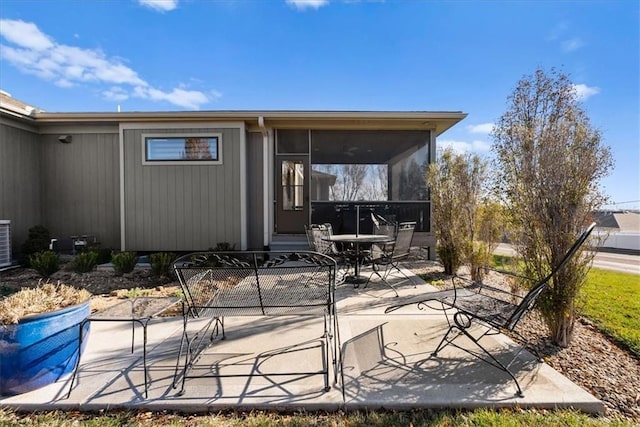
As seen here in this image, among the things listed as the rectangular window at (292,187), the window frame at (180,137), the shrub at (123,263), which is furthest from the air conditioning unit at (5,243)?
the rectangular window at (292,187)

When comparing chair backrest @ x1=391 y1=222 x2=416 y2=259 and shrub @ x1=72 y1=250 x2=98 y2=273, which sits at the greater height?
chair backrest @ x1=391 y1=222 x2=416 y2=259

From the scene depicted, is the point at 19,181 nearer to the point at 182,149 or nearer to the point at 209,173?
the point at 182,149

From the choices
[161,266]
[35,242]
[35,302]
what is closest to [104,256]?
[35,242]

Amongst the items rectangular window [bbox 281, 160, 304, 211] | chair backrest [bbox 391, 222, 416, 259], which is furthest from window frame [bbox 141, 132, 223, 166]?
chair backrest [bbox 391, 222, 416, 259]

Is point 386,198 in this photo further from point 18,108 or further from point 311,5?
point 18,108

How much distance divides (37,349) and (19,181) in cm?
676

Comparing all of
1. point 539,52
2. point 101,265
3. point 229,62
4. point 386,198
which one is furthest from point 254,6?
point 101,265

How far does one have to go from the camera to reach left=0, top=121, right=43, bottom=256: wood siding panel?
20.2 ft

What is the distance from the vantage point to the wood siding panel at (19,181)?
243 inches

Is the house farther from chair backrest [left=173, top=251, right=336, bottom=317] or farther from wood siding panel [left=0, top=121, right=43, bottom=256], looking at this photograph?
chair backrest [left=173, top=251, right=336, bottom=317]

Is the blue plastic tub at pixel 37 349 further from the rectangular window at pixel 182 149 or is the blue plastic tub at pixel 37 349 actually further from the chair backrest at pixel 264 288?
the rectangular window at pixel 182 149

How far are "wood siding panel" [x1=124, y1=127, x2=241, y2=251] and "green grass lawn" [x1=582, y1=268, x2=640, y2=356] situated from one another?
5909 millimetres

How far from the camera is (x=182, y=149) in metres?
6.71

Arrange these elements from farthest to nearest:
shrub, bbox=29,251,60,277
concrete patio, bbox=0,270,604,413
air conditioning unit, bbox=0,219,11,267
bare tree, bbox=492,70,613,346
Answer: air conditioning unit, bbox=0,219,11,267, shrub, bbox=29,251,60,277, bare tree, bbox=492,70,613,346, concrete patio, bbox=0,270,604,413
